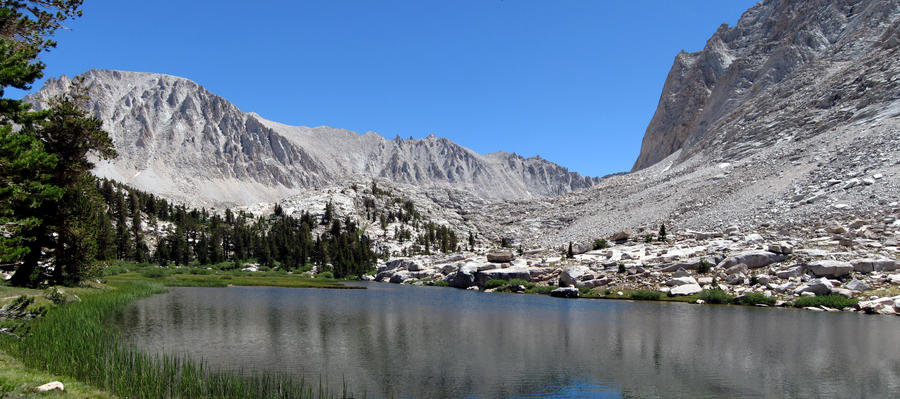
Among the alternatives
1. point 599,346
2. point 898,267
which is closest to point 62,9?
point 599,346

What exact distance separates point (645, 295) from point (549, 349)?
34341 millimetres

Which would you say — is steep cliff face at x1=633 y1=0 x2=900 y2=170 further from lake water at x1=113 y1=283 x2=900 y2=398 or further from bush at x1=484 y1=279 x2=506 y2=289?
lake water at x1=113 y1=283 x2=900 y2=398

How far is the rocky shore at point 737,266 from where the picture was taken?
49.8 metres

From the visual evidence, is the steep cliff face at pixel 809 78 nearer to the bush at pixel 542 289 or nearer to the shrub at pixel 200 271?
the bush at pixel 542 289

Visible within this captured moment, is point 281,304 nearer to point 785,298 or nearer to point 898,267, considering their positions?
point 785,298

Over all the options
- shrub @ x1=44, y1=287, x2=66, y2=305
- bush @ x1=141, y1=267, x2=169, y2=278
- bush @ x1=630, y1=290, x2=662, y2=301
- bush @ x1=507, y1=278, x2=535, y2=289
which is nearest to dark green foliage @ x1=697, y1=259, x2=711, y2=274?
bush @ x1=630, y1=290, x2=662, y2=301

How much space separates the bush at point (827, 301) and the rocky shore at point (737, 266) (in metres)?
0.45

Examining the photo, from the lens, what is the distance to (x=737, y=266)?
5947 cm

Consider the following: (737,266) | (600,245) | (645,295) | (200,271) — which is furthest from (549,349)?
(200,271)

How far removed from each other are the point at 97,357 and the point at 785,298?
186ft

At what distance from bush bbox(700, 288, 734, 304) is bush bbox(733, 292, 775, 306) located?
2.43ft

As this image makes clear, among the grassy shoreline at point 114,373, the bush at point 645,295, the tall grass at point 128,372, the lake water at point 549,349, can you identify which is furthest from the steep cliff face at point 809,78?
the grassy shoreline at point 114,373

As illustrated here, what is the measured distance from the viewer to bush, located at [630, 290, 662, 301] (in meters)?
58.8

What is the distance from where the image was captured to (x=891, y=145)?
8606 cm
